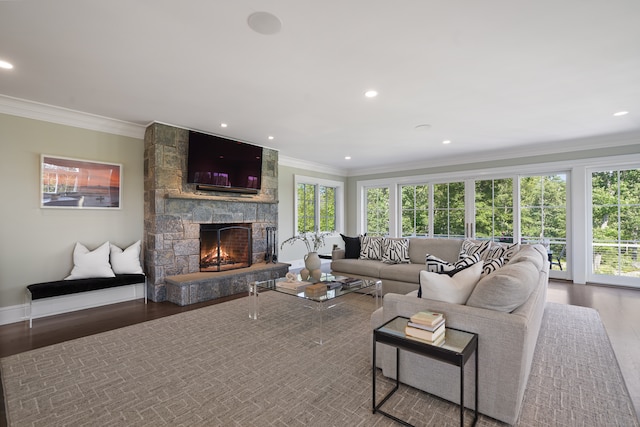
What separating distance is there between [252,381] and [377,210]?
20.7ft

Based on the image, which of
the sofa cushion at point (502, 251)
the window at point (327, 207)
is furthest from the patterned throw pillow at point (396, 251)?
the window at point (327, 207)

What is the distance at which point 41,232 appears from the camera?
3.56 metres

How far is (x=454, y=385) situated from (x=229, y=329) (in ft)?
7.11

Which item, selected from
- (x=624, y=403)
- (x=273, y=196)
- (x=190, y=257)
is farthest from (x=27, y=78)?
(x=624, y=403)

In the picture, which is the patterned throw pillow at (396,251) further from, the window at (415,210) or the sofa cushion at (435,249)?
the window at (415,210)

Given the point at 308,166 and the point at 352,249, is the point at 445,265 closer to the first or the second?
the point at 352,249

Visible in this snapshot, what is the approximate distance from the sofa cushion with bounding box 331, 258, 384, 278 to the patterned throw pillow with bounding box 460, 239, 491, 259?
3.58ft

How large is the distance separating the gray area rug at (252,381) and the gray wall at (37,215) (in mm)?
1371

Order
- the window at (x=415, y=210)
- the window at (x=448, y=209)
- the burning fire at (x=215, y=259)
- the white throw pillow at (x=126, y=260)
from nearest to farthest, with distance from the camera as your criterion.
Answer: the white throw pillow at (x=126, y=260) → the burning fire at (x=215, y=259) → the window at (x=448, y=209) → the window at (x=415, y=210)

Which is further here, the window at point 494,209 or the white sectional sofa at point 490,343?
the window at point 494,209

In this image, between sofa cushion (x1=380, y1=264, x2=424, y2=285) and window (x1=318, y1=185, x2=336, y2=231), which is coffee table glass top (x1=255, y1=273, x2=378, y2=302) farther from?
window (x1=318, y1=185, x2=336, y2=231)

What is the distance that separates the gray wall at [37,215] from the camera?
336 cm

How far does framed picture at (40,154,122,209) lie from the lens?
3588 mm

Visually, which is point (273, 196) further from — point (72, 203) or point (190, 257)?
point (72, 203)
